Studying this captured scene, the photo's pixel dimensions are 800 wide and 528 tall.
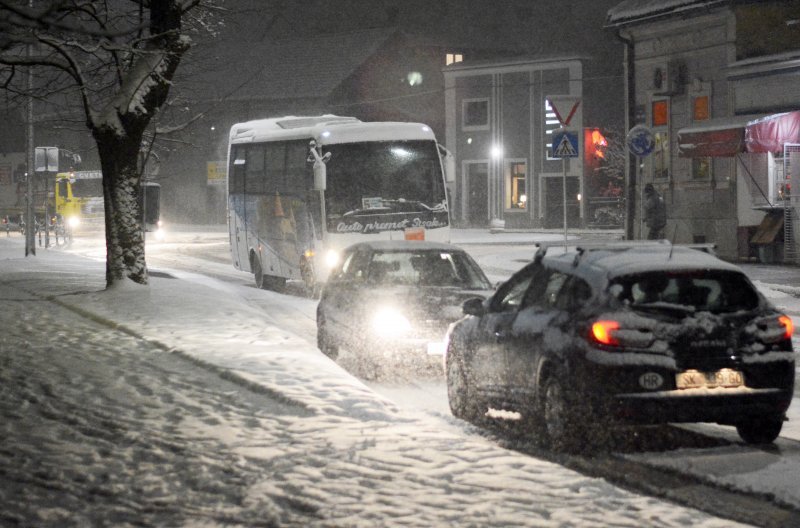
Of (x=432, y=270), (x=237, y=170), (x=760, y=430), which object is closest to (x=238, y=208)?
(x=237, y=170)

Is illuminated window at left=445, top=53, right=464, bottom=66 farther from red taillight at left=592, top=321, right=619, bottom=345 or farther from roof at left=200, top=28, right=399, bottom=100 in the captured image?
red taillight at left=592, top=321, right=619, bottom=345

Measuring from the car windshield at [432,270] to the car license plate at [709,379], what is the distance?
5.42 metres

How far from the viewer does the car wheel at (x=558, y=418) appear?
909cm

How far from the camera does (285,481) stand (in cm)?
805

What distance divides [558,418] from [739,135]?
874 inches

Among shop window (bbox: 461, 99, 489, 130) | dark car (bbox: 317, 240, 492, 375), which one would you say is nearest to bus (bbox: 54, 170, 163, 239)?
shop window (bbox: 461, 99, 489, 130)

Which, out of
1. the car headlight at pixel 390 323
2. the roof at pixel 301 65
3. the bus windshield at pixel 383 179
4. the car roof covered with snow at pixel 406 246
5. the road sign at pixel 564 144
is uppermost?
the roof at pixel 301 65

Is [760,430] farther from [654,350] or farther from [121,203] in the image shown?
[121,203]

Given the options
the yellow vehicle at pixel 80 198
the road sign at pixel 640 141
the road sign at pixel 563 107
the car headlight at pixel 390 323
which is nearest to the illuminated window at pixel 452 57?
the yellow vehicle at pixel 80 198

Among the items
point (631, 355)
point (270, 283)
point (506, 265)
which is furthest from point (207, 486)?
point (506, 265)

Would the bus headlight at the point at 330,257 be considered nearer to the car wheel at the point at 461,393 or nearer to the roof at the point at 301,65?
the car wheel at the point at 461,393

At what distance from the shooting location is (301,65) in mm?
74188

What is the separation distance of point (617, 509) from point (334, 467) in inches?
79.4

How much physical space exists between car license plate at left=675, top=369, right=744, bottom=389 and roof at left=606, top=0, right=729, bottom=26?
24.6 m
